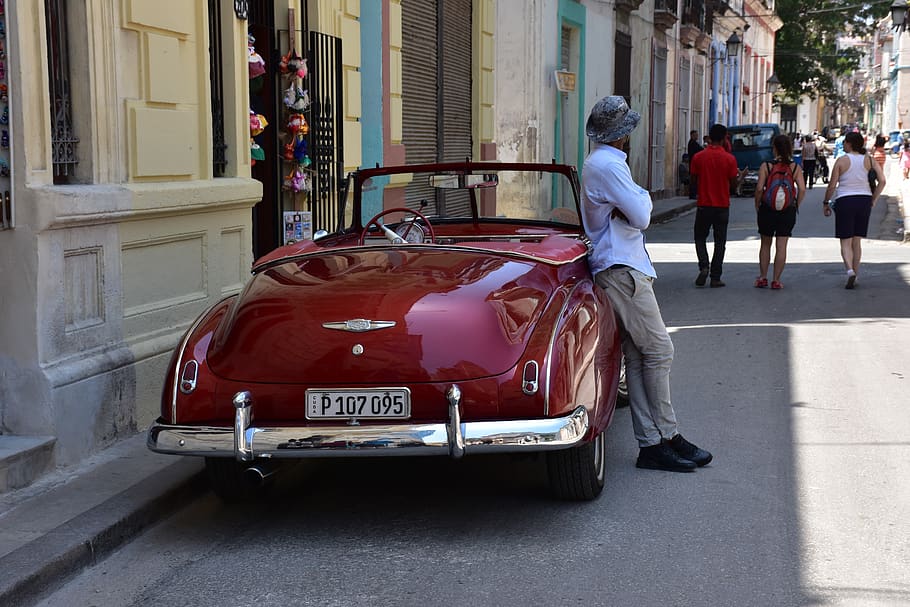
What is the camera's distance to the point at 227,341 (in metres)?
5.12

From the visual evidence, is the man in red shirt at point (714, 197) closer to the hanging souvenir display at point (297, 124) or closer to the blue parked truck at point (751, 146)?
the hanging souvenir display at point (297, 124)

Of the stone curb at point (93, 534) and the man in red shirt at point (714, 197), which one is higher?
the man in red shirt at point (714, 197)

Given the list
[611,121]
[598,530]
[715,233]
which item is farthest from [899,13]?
[598,530]

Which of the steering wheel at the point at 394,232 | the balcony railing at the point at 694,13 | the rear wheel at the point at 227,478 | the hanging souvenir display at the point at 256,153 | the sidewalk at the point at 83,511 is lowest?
the sidewalk at the point at 83,511

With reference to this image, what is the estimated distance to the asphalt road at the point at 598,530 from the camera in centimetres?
439

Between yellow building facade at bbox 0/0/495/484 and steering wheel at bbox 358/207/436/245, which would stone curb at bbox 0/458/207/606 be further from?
steering wheel at bbox 358/207/436/245

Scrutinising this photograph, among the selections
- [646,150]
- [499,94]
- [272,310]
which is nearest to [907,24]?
[646,150]

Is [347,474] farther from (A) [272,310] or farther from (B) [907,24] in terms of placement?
(B) [907,24]

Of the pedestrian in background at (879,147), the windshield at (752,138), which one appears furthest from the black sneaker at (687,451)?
the windshield at (752,138)

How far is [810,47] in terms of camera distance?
5456 centimetres

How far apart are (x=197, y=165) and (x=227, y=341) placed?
9.32 feet

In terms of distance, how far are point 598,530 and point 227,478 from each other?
1.66 metres

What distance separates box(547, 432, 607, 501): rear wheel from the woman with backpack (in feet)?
26.0

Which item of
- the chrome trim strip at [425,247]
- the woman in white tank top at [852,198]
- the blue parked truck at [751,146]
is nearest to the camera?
the chrome trim strip at [425,247]
